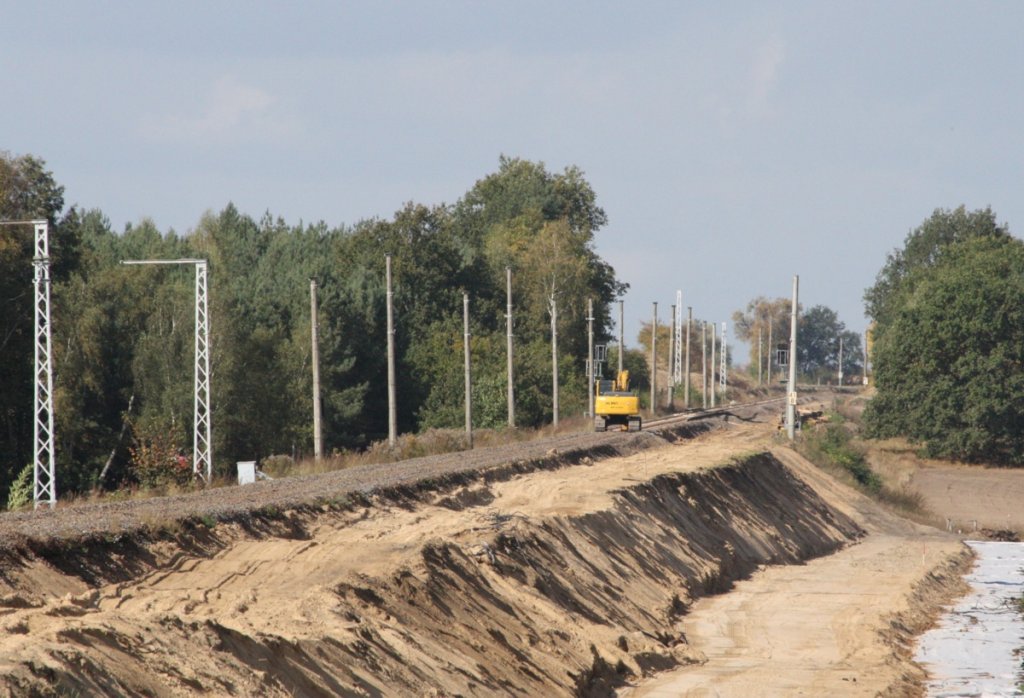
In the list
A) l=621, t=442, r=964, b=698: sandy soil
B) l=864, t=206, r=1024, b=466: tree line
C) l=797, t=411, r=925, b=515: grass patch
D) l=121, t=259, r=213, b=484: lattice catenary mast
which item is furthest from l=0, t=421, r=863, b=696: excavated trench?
l=864, t=206, r=1024, b=466: tree line

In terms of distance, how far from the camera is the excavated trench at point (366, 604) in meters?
13.7

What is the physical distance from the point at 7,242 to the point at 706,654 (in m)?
31.8

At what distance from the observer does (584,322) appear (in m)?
103

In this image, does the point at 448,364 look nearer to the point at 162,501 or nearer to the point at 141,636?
the point at 162,501

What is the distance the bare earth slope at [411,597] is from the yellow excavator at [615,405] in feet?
83.8

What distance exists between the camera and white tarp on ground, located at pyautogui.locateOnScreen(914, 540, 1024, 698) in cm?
2311

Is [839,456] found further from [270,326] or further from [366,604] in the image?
[366,604]

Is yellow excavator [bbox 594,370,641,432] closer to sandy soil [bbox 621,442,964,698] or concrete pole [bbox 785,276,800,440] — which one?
concrete pole [bbox 785,276,800,440]

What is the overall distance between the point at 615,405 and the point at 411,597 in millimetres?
45129

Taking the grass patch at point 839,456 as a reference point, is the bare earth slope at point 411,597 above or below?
above

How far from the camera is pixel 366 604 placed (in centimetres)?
1873

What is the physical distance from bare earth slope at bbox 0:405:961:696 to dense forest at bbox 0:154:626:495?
501 inches

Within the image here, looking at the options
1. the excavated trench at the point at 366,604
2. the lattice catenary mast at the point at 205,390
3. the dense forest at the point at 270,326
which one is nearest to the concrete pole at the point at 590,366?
the dense forest at the point at 270,326

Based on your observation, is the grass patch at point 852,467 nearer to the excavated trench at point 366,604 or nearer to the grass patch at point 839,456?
the grass patch at point 839,456
